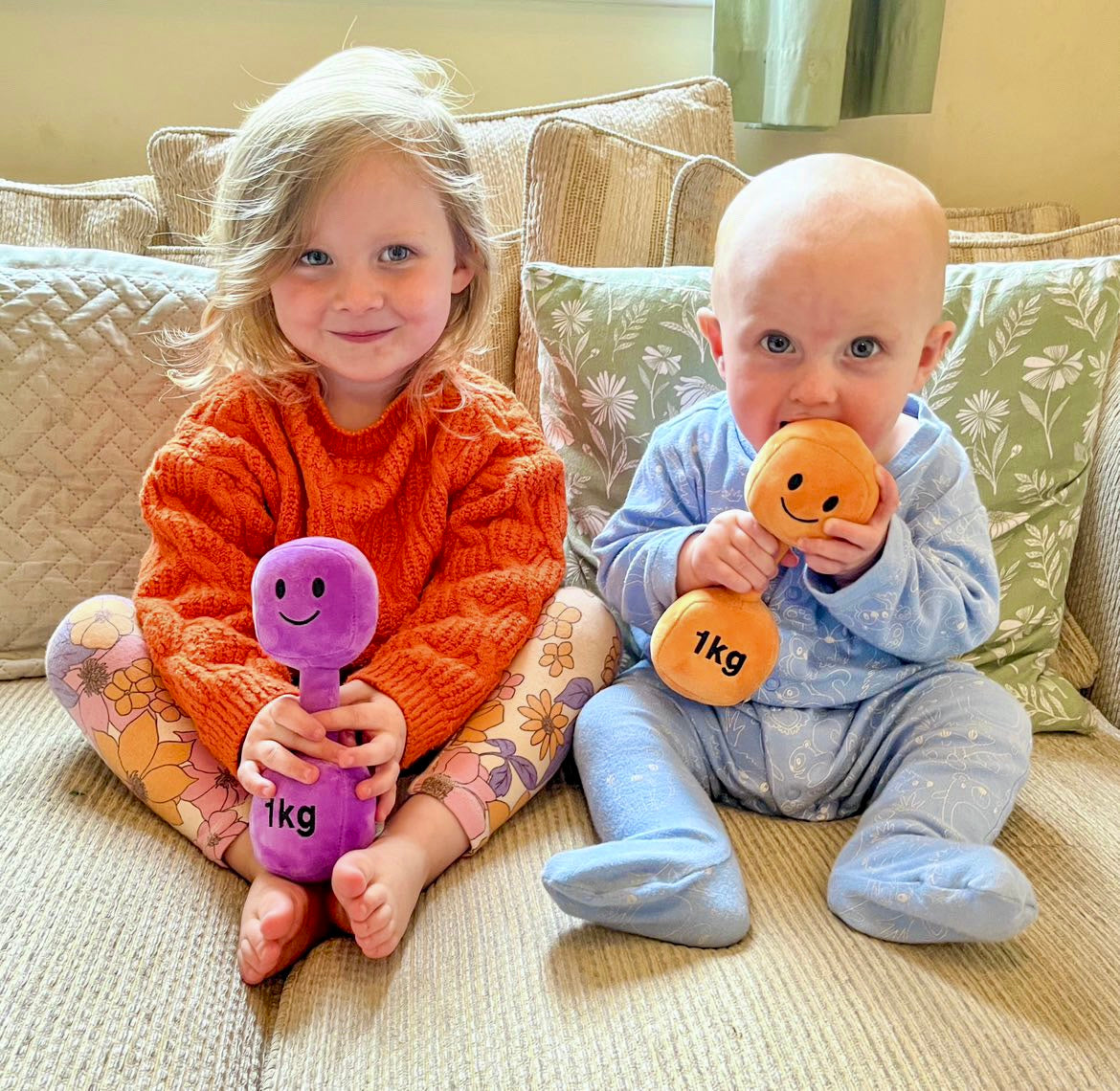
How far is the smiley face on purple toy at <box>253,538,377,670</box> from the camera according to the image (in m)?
0.77

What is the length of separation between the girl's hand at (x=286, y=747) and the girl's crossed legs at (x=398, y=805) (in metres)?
0.08

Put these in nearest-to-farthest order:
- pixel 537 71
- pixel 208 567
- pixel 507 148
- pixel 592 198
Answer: pixel 208 567 < pixel 592 198 < pixel 507 148 < pixel 537 71

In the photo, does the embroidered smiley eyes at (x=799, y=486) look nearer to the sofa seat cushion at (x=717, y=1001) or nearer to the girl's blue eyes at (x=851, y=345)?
the girl's blue eyes at (x=851, y=345)

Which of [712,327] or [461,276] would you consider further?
[461,276]

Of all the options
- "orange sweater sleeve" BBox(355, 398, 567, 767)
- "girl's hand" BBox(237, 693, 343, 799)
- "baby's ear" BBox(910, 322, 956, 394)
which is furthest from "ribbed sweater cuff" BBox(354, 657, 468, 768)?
"baby's ear" BBox(910, 322, 956, 394)

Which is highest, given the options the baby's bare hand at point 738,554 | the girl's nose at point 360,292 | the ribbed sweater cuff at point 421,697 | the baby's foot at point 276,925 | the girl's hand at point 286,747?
the girl's nose at point 360,292

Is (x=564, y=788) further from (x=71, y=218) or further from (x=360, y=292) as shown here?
(x=71, y=218)

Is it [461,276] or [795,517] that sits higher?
[461,276]

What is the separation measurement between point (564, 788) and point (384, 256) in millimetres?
565

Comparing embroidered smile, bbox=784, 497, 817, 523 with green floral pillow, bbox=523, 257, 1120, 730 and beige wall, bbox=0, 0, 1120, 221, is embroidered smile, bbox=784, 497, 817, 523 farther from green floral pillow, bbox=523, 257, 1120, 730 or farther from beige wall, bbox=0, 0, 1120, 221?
beige wall, bbox=0, 0, 1120, 221

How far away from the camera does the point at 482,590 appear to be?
42.5 inches

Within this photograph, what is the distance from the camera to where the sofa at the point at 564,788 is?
0.73m

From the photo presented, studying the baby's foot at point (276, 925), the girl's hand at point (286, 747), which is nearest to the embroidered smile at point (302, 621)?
the girl's hand at point (286, 747)

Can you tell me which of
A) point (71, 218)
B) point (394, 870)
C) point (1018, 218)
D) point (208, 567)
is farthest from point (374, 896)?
point (1018, 218)
